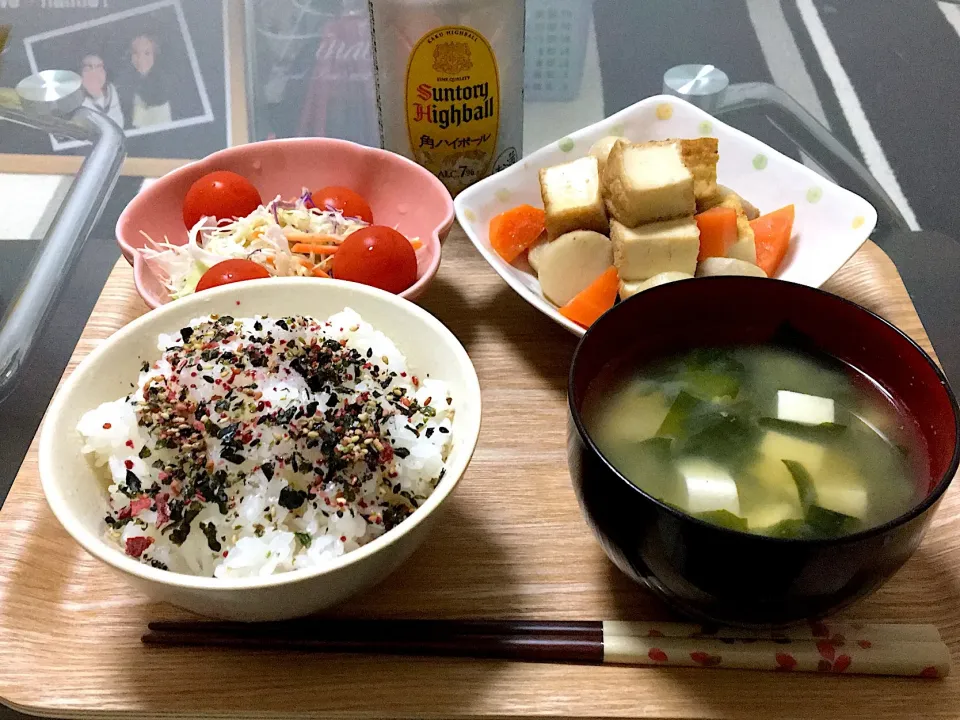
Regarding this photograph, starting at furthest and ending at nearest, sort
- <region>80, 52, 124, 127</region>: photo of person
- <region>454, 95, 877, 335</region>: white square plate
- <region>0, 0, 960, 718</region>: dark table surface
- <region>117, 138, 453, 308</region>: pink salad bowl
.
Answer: <region>80, 52, 124, 127</region>: photo of person → <region>0, 0, 960, 718</region>: dark table surface → <region>117, 138, 453, 308</region>: pink salad bowl → <region>454, 95, 877, 335</region>: white square plate

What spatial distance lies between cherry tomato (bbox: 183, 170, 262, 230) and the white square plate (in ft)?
1.28

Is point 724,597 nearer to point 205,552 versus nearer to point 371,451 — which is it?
point 371,451

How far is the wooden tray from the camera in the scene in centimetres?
83

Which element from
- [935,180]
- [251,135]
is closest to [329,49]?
[251,135]

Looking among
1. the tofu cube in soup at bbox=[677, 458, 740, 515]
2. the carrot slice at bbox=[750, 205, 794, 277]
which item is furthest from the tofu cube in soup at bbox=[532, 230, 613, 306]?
the tofu cube in soup at bbox=[677, 458, 740, 515]

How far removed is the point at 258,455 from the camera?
0.87 m

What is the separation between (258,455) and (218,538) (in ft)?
0.31

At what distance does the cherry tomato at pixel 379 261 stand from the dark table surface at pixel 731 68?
0.87 metres

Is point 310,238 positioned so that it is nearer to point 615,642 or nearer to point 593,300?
point 593,300

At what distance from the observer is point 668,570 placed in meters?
0.77

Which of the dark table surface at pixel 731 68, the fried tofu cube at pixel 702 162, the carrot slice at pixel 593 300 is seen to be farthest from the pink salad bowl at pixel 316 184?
the dark table surface at pixel 731 68

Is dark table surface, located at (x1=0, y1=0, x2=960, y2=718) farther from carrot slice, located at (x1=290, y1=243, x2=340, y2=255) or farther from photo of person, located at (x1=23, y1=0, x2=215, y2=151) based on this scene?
carrot slice, located at (x1=290, y1=243, x2=340, y2=255)

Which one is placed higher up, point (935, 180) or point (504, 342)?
point (504, 342)

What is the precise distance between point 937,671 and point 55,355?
1.46m
